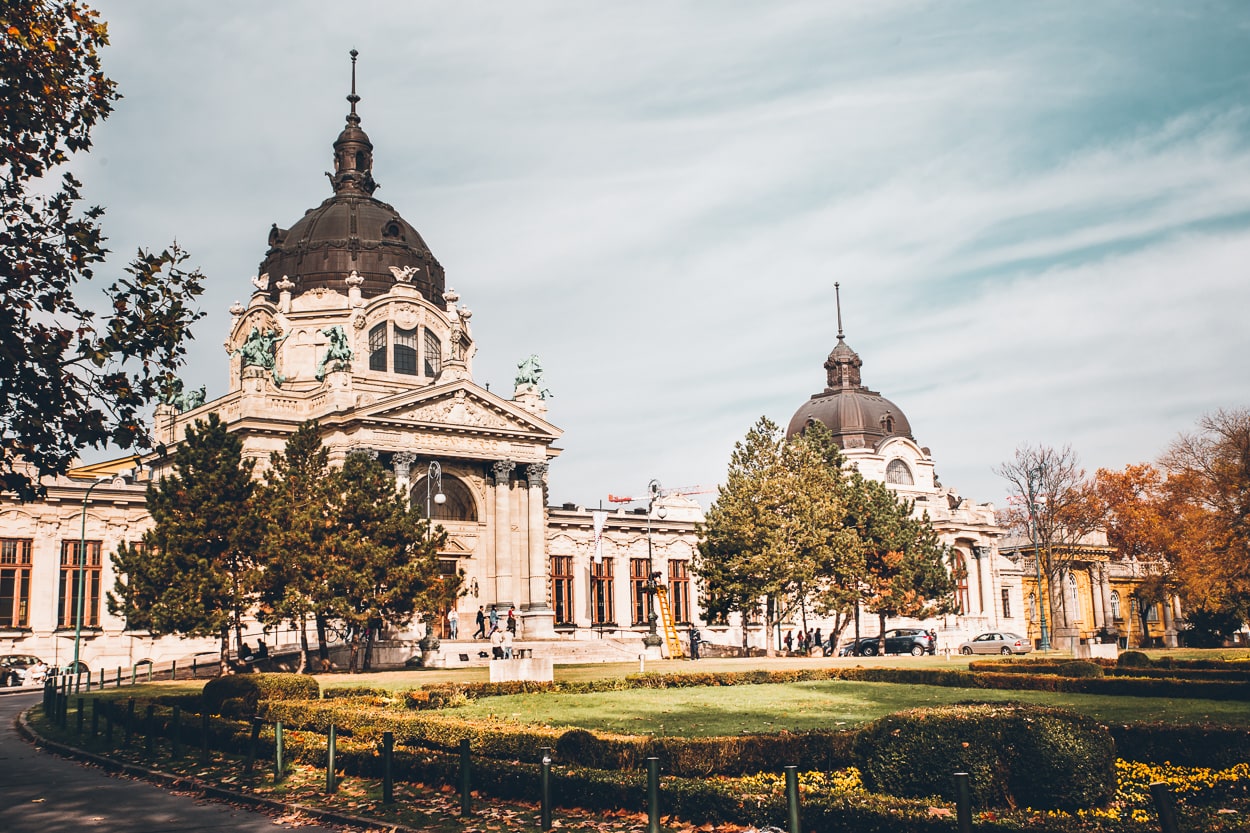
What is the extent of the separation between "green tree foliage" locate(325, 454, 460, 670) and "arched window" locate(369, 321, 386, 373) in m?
25.8

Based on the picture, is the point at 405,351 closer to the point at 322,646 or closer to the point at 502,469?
the point at 502,469

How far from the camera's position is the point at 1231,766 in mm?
16859

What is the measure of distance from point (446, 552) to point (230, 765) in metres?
42.6

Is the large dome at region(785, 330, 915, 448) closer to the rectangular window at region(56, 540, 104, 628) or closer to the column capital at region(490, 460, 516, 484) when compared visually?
the column capital at region(490, 460, 516, 484)

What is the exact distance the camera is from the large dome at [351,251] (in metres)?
74.6

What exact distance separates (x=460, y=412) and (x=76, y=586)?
71.6ft

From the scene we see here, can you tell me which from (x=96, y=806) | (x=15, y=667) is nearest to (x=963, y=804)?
(x=96, y=806)

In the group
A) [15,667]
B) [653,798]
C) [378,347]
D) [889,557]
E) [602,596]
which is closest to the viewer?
[653,798]

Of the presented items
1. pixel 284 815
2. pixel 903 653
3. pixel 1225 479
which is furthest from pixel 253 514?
pixel 1225 479

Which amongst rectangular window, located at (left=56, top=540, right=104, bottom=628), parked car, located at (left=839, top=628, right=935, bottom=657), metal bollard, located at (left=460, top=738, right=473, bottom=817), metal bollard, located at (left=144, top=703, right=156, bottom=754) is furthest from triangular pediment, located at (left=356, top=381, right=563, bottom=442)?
metal bollard, located at (left=460, top=738, right=473, bottom=817)

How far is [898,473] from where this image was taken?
99438mm

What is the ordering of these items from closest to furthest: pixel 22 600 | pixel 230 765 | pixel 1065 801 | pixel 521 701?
1. pixel 1065 801
2. pixel 230 765
3. pixel 521 701
4. pixel 22 600

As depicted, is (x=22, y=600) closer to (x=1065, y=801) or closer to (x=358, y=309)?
(x=358, y=309)

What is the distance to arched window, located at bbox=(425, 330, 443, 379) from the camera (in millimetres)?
74188
